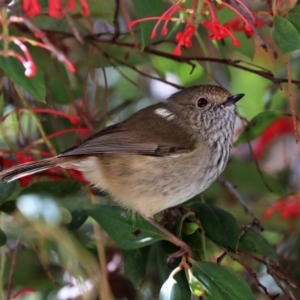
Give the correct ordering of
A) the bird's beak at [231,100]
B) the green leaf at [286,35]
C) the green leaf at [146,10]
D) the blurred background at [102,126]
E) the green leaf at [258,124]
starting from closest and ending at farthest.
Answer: the green leaf at [286,35] < the blurred background at [102,126] < the green leaf at [146,10] < the green leaf at [258,124] < the bird's beak at [231,100]

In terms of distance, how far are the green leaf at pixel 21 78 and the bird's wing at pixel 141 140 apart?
0.51 metres

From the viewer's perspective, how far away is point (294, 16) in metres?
2.20

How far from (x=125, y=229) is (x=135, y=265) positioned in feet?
0.60

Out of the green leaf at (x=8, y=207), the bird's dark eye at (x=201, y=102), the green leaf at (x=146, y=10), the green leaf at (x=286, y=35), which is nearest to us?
the green leaf at (x=286, y=35)

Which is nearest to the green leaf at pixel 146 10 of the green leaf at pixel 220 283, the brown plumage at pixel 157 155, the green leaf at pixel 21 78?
the green leaf at pixel 21 78

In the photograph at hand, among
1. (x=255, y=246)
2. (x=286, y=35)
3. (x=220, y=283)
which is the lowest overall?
(x=255, y=246)

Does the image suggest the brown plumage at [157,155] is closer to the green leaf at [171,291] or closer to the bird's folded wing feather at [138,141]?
the bird's folded wing feather at [138,141]

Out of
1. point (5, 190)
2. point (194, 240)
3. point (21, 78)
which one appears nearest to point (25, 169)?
point (5, 190)

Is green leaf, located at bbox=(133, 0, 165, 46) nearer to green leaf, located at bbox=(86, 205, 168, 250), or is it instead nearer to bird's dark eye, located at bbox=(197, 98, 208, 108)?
green leaf, located at bbox=(86, 205, 168, 250)

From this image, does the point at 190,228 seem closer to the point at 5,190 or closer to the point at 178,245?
the point at 178,245

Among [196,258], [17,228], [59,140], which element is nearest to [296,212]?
[196,258]

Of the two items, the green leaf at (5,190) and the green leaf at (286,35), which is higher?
the green leaf at (286,35)

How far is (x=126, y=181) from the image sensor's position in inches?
114

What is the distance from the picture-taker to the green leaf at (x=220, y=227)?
2.41 metres
